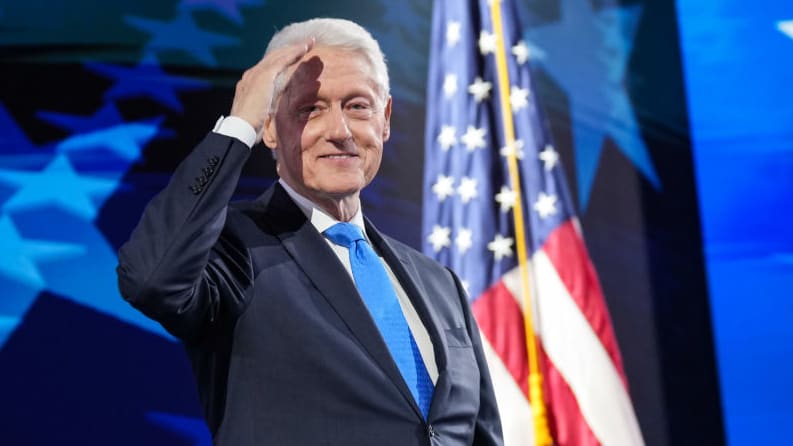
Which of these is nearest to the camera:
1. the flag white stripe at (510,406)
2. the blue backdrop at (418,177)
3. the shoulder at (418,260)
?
the shoulder at (418,260)

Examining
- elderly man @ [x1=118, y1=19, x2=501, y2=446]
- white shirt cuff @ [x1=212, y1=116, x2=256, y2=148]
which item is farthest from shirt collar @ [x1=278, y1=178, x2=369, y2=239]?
white shirt cuff @ [x1=212, y1=116, x2=256, y2=148]

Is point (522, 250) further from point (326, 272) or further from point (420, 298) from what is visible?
point (326, 272)

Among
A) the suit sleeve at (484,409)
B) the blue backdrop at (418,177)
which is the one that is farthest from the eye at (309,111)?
the blue backdrop at (418,177)

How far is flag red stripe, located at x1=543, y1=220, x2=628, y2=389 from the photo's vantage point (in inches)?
113

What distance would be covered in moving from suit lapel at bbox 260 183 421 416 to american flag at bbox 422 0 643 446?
5.20ft

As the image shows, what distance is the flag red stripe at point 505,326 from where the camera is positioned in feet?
9.14

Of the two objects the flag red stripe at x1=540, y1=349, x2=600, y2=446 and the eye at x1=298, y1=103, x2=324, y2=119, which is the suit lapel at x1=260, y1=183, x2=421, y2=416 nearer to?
the eye at x1=298, y1=103, x2=324, y2=119

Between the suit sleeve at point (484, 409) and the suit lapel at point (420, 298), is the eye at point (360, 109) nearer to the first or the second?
the suit lapel at point (420, 298)

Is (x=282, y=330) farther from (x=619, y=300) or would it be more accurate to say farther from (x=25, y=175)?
(x=619, y=300)

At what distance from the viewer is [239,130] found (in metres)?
1.05

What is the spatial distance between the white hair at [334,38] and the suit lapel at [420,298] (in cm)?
26

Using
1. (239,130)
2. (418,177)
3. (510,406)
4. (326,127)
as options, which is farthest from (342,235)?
(418,177)

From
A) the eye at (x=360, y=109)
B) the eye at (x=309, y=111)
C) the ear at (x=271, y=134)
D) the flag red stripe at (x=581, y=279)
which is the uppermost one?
the flag red stripe at (x=581, y=279)

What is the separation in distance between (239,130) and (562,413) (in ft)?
6.66
